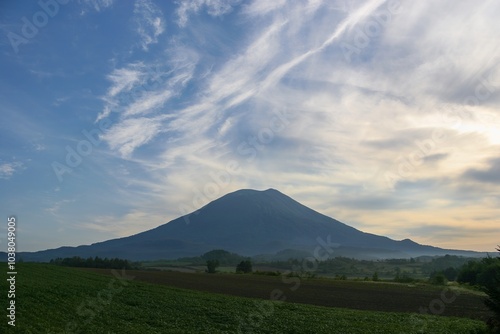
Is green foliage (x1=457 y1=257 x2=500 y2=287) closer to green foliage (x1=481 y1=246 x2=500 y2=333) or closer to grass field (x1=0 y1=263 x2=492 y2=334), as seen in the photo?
grass field (x1=0 y1=263 x2=492 y2=334)

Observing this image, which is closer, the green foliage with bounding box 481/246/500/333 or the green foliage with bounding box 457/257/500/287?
the green foliage with bounding box 481/246/500/333

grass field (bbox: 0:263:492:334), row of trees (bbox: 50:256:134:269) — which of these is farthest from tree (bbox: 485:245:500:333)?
row of trees (bbox: 50:256:134:269)

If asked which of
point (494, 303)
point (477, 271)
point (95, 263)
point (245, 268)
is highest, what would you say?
point (95, 263)

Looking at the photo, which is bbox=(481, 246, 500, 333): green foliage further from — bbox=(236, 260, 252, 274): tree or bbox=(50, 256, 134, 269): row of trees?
bbox=(50, 256, 134, 269): row of trees

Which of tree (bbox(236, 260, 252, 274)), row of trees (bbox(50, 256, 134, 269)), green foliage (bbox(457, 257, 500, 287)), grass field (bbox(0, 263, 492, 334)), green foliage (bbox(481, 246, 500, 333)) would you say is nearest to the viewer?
green foliage (bbox(481, 246, 500, 333))

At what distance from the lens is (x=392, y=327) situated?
35938 millimetres

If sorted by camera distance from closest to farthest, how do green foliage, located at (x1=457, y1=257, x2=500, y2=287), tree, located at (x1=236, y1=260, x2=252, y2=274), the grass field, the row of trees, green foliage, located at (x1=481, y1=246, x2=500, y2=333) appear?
1. green foliage, located at (x1=481, y1=246, x2=500, y2=333)
2. the grass field
3. green foliage, located at (x1=457, y1=257, x2=500, y2=287)
4. the row of trees
5. tree, located at (x1=236, y1=260, x2=252, y2=274)

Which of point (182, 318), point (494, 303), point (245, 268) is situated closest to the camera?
point (494, 303)

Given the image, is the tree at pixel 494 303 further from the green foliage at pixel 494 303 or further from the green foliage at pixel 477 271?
the green foliage at pixel 477 271

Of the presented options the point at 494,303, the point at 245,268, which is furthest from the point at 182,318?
the point at 245,268

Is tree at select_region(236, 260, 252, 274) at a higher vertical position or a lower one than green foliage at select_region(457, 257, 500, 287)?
higher

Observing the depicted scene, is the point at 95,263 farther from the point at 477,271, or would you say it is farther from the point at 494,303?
the point at 494,303

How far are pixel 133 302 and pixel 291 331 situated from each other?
1868cm

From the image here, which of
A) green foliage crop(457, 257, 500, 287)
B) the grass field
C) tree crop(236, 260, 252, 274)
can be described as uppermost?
tree crop(236, 260, 252, 274)
